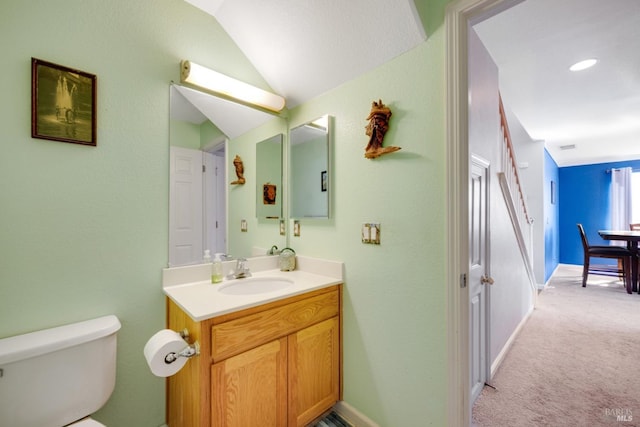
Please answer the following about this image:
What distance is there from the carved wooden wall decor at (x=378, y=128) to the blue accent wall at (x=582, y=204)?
23.4 feet

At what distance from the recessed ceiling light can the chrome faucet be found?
3154 mm

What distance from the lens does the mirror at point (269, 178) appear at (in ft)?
6.53

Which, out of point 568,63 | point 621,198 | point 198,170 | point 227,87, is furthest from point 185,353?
point 621,198

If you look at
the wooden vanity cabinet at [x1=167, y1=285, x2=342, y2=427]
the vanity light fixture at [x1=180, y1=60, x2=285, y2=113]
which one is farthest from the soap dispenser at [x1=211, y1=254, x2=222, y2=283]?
the vanity light fixture at [x1=180, y1=60, x2=285, y2=113]

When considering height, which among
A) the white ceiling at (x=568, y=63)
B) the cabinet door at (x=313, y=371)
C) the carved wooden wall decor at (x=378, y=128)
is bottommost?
the cabinet door at (x=313, y=371)

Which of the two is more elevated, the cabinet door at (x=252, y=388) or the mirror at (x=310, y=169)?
the mirror at (x=310, y=169)

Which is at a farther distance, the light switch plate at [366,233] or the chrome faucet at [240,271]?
the chrome faucet at [240,271]

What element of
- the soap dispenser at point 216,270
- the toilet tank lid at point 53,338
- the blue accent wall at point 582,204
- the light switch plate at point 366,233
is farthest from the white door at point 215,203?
the blue accent wall at point 582,204

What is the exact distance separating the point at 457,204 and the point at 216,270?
1.36 metres

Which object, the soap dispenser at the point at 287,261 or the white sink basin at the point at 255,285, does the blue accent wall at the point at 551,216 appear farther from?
the white sink basin at the point at 255,285

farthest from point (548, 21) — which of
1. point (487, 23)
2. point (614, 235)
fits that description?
point (614, 235)

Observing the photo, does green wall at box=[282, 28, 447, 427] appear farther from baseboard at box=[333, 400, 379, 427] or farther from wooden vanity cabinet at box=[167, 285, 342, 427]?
wooden vanity cabinet at box=[167, 285, 342, 427]

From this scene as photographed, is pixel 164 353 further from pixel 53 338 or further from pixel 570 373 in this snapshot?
pixel 570 373

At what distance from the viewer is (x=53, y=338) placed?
3.49 ft
